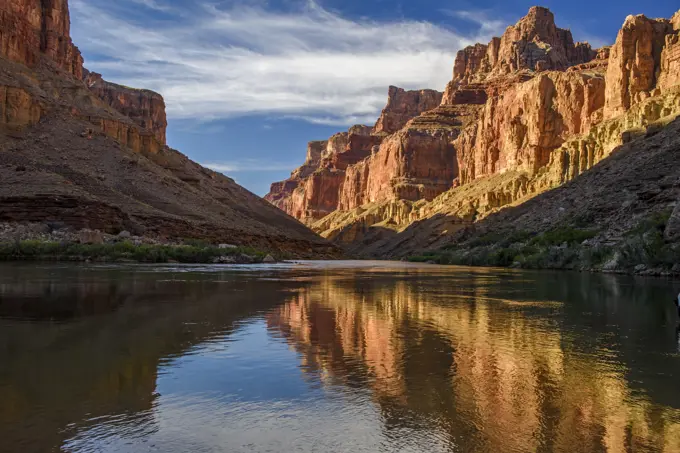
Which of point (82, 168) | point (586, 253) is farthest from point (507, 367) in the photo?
point (82, 168)

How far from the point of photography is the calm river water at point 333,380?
223 inches

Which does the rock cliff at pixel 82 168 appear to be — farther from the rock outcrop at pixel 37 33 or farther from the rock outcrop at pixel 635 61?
the rock outcrop at pixel 635 61

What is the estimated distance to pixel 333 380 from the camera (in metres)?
7.92

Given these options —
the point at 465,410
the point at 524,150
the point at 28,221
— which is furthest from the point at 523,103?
the point at 465,410

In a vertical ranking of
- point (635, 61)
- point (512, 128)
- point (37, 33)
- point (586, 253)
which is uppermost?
point (37, 33)

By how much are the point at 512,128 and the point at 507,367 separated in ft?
385

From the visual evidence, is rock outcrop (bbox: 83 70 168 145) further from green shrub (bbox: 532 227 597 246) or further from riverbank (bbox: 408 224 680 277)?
green shrub (bbox: 532 227 597 246)

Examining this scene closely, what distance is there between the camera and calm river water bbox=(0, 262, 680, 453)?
568 cm

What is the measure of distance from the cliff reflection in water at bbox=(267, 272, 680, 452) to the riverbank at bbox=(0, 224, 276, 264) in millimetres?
33588

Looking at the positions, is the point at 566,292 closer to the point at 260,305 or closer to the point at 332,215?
the point at 260,305

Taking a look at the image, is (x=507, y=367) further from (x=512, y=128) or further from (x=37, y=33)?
(x=512, y=128)

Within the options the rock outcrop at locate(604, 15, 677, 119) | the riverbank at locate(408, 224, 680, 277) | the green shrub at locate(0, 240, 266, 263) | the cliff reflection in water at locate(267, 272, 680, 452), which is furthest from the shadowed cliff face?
the cliff reflection in water at locate(267, 272, 680, 452)

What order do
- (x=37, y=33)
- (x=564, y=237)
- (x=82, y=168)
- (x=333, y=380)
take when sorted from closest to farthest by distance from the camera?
1. (x=333, y=380)
2. (x=564, y=237)
3. (x=82, y=168)
4. (x=37, y=33)

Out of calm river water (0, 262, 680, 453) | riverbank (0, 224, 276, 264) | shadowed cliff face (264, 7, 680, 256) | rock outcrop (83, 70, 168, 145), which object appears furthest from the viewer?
rock outcrop (83, 70, 168, 145)
